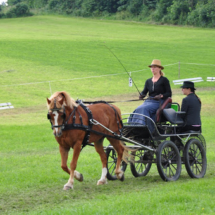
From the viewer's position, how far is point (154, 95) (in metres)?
9.03

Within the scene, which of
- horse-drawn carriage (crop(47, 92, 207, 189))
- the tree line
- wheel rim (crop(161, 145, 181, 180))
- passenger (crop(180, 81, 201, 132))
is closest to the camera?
horse-drawn carriage (crop(47, 92, 207, 189))

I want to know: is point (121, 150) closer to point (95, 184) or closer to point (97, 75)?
point (95, 184)

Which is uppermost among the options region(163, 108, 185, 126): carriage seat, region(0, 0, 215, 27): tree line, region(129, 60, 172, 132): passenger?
region(0, 0, 215, 27): tree line

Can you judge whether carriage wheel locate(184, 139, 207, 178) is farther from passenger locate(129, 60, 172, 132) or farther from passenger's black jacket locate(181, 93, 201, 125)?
passenger locate(129, 60, 172, 132)

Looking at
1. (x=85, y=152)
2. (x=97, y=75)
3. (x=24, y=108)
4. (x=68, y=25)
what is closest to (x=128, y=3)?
(x=68, y=25)

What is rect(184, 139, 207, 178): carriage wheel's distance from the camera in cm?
856

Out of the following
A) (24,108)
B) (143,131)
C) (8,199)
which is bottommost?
(24,108)

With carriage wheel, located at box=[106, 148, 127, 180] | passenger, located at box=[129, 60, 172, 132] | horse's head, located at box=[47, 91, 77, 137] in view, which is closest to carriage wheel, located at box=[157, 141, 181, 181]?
passenger, located at box=[129, 60, 172, 132]

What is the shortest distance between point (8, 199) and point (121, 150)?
7.71ft

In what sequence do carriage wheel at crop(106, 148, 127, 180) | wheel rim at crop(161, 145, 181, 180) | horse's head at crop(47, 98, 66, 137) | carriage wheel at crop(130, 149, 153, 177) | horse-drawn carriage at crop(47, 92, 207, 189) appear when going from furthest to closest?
carriage wheel at crop(106, 148, 127, 180) → carriage wheel at crop(130, 149, 153, 177) → wheel rim at crop(161, 145, 181, 180) → horse-drawn carriage at crop(47, 92, 207, 189) → horse's head at crop(47, 98, 66, 137)

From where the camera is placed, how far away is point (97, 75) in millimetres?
30531

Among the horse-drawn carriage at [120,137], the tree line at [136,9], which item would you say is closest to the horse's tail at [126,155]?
the horse-drawn carriage at [120,137]

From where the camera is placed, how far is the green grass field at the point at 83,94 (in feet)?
21.2

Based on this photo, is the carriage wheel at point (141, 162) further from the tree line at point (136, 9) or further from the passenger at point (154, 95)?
the tree line at point (136, 9)
